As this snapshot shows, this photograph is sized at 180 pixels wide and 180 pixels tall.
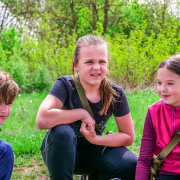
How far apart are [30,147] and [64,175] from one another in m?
1.34

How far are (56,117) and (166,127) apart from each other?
72 centimetres

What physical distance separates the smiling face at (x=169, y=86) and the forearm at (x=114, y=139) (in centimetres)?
52

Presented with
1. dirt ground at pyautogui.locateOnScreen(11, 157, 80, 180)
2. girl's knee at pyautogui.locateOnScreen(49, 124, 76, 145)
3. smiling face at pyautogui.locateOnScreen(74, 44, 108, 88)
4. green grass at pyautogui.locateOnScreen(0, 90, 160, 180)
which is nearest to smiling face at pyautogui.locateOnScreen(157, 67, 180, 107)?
smiling face at pyautogui.locateOnScreen(74, 44, 108, 88)

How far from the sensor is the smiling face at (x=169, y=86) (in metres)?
1.65

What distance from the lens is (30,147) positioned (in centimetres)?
306

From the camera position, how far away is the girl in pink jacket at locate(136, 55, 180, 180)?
65.3 inches

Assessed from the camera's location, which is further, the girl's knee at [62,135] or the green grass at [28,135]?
the green grass at [28,135]

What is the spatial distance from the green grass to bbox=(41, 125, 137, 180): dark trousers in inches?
26.0

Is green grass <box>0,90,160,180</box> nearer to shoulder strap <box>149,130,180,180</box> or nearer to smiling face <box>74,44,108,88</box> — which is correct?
smiling face <box>74,44,108,88</box>

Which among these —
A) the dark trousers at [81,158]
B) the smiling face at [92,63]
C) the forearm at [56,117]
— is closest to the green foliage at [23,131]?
the dark trousers at [81,158]

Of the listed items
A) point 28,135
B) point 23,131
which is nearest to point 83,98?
point 28,135

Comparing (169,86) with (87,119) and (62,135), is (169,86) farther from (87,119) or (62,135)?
(62,135)

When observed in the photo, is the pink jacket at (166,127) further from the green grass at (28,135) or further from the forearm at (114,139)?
the green grass at (28,135)

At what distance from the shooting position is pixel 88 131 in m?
1.92
